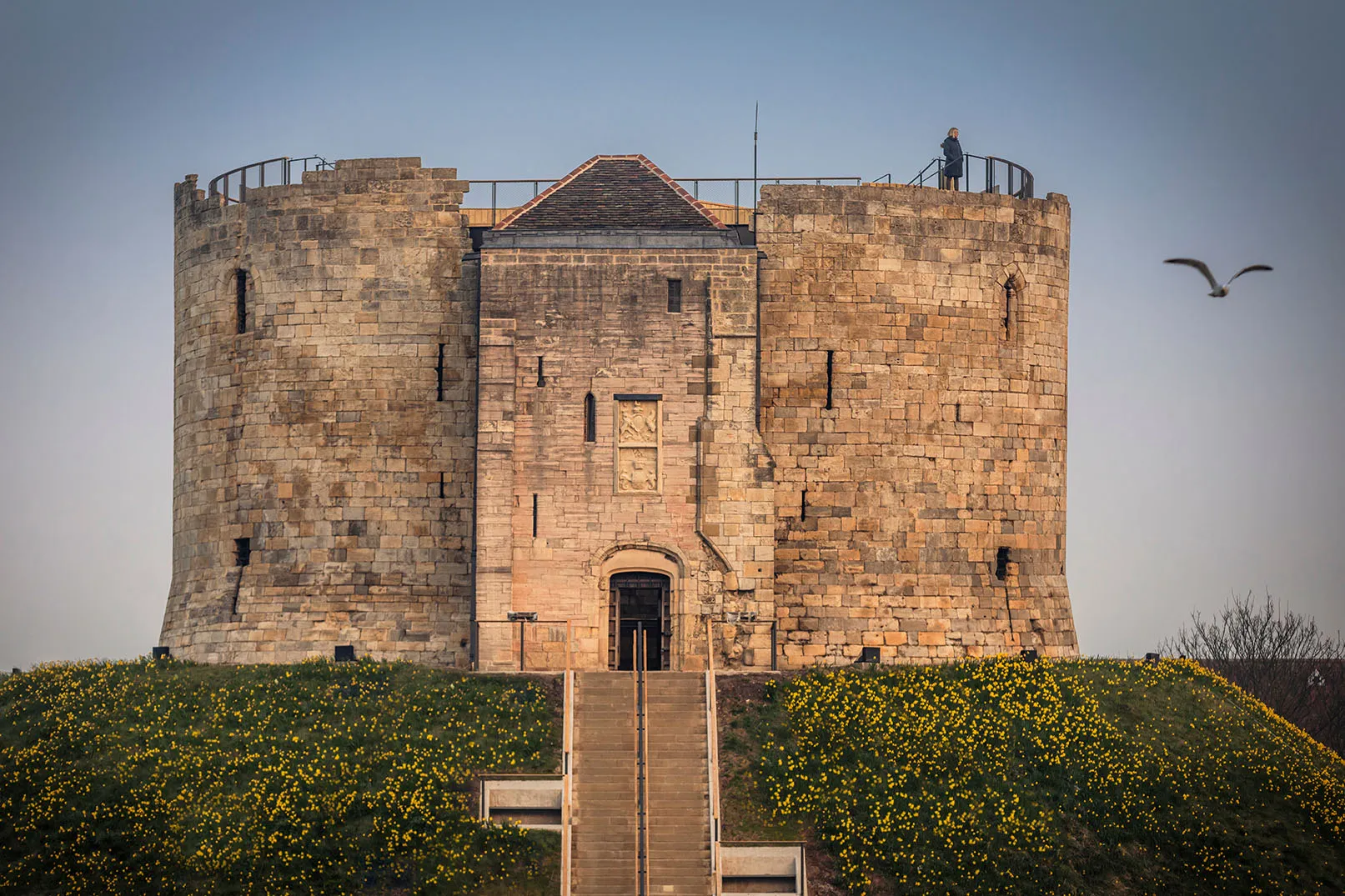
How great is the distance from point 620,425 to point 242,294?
10303mm

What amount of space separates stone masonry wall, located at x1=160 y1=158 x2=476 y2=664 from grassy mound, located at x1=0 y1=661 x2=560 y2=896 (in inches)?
142

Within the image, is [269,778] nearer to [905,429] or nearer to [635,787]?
[635,787]

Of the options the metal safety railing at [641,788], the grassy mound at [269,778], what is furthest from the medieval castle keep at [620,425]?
the grassy mound at [269,778]

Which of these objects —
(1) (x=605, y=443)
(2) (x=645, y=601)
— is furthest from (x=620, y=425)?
(2) (x=645, y=601)

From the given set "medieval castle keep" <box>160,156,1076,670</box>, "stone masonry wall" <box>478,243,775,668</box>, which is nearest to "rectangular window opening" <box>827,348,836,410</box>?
"medieval castle keep" <box>160,156,1076,670</box>

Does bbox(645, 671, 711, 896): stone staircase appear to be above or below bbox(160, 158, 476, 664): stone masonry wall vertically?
below

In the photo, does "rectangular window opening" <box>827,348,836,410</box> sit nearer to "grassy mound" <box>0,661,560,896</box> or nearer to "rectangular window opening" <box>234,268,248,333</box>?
"grassy mound" <box>0,661,560,896</box>

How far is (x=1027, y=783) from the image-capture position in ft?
135

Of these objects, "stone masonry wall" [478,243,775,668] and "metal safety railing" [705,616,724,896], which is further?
"stone masonry wall" [478,243,775,668]

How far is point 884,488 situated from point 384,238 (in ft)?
40.2

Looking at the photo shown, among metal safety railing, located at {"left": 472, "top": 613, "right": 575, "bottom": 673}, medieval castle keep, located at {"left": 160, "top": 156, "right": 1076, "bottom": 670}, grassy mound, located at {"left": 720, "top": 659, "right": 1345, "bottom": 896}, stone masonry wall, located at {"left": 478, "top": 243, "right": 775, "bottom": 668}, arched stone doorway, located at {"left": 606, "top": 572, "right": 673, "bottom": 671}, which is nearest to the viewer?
grassy mound, located at {"left": 720, "top": 659, "right": 1345, "bottom": 896}

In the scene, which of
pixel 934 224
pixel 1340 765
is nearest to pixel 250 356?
pixel 934 224

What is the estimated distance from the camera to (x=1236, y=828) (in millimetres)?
40594

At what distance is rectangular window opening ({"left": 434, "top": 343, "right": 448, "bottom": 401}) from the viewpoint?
49938mm
